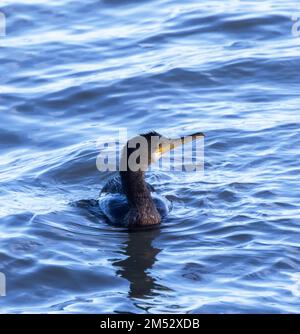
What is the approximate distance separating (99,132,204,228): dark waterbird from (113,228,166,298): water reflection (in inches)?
7.9

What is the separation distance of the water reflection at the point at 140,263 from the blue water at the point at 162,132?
0.8 inches

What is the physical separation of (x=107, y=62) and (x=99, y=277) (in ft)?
23.0

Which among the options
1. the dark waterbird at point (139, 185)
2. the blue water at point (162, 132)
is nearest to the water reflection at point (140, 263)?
the blue water at point (162, 132)

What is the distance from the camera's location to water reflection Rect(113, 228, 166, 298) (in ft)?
29.5

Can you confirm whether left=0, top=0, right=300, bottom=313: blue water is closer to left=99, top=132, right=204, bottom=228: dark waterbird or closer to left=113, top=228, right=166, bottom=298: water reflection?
left=113, top=228, right=166, bottom=298: water reflection

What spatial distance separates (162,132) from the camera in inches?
509

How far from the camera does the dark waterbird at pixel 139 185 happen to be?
10430 millimetres

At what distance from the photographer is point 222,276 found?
902 cm

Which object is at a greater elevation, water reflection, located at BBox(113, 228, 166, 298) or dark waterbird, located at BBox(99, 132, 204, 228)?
dark waterbird, located at BBox(99, 132, 204, 228)

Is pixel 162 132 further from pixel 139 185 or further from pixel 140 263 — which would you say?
pixel 140 263

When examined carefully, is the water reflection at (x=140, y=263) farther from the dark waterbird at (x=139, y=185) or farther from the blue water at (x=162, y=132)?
the dark waterbird at (x=139, y=185)

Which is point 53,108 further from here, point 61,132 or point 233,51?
point 233,51

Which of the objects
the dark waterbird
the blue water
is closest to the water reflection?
the blue water

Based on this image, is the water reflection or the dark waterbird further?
the dark waterbird
